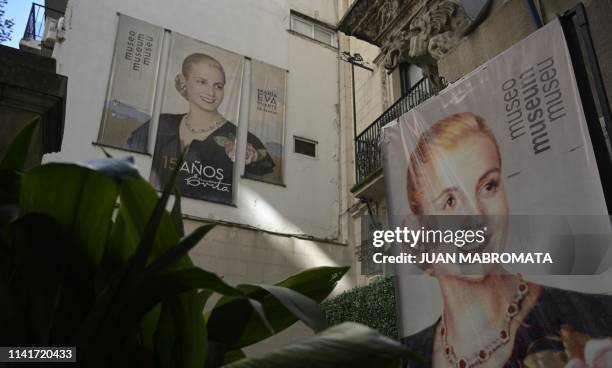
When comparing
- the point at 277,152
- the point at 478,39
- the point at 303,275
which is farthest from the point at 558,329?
the point at 277,152

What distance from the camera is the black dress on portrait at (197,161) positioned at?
9711mm

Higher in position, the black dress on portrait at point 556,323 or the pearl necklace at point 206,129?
the pearl necklace at point 206,129

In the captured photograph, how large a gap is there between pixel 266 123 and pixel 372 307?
5.44m

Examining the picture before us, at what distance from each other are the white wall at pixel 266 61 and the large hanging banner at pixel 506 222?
22.6ft

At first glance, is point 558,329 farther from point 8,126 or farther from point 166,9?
point 166,9

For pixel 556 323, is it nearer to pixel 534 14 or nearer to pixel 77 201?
pixel 534 14

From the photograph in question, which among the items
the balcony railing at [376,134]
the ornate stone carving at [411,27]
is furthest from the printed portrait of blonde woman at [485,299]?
the balcony railing at [376,134]

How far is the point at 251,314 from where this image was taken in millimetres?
1159

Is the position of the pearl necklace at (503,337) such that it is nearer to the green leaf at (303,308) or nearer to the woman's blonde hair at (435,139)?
the woman's blonde hair at (435,139)

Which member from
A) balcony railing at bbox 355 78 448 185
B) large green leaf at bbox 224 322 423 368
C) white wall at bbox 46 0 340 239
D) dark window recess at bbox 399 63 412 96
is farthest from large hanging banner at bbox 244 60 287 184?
large green leaf at bbox 224 322 423 368

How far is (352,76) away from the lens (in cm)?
1297

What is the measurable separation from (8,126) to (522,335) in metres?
2.67

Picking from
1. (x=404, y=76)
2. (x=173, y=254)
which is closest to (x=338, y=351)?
(x=173, y=254)

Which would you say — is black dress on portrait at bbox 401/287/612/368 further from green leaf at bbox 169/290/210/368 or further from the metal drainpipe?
the metal drainpipe
